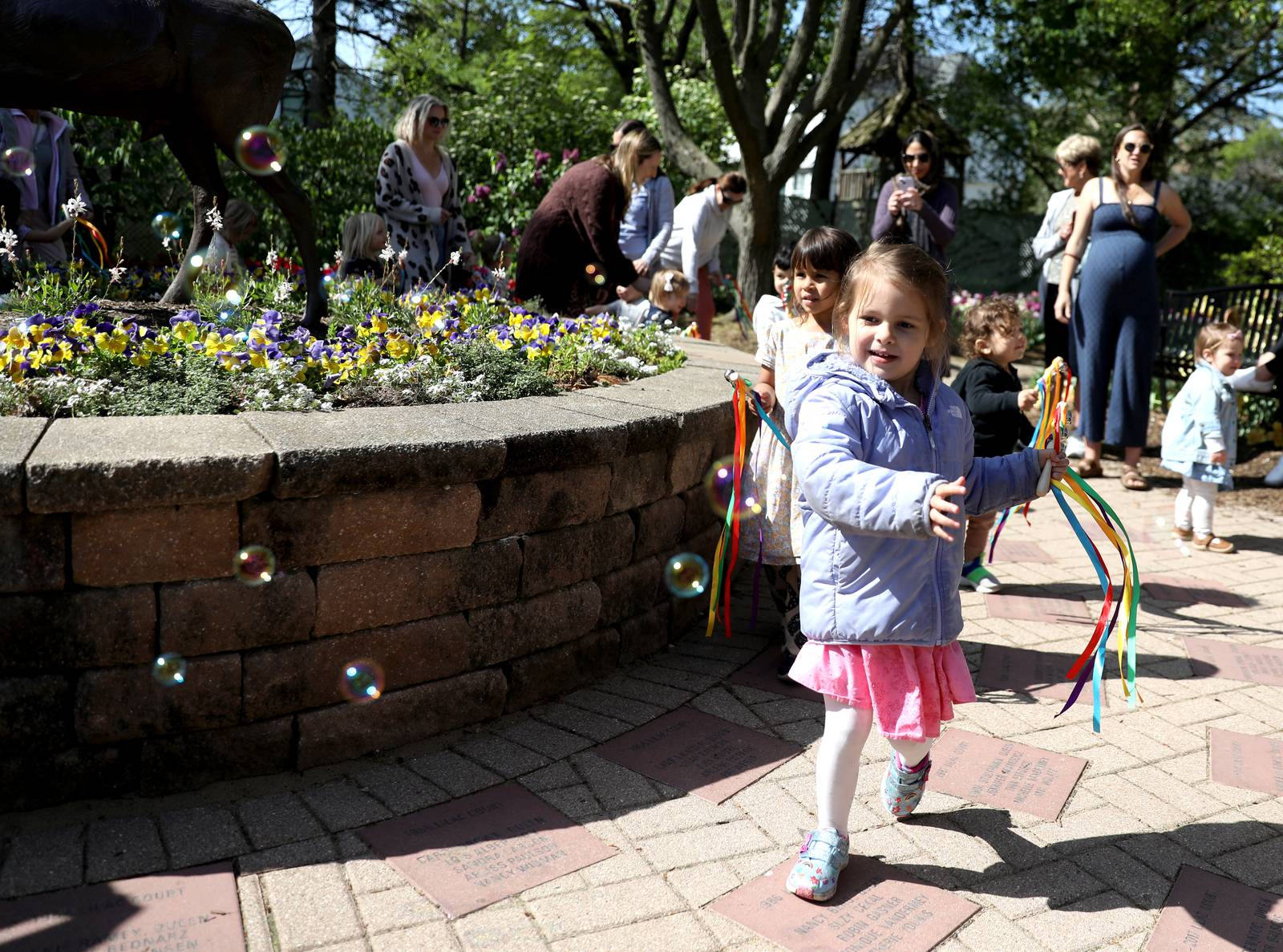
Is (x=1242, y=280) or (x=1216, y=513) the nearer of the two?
(x=1216, y=513)

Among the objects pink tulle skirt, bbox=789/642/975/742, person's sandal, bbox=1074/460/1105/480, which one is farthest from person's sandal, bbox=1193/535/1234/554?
pink tulle skirt, bbox=789/642/975/742

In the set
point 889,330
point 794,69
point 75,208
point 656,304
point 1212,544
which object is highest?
point 794,69

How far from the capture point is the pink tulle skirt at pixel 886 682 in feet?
8.43

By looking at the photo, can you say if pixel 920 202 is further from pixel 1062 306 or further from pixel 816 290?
pixel 816 290

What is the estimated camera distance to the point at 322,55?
15.0 meters

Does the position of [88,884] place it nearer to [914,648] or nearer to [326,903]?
[326,903]

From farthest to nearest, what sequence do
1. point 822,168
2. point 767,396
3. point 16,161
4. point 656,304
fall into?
point 822,168
point 656,304
point 16,161
point 767,396

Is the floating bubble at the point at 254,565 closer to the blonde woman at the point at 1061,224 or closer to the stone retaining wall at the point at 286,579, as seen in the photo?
the stone retaining wall at the point at 286,579

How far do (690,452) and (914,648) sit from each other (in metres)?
1.72

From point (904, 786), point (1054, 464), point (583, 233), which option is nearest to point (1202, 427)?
point (583, 233)

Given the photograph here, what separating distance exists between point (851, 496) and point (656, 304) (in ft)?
15.8

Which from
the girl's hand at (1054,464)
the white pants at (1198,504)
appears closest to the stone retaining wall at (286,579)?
the girl's hand at (1054,464)

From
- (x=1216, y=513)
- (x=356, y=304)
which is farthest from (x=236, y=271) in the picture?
(x=1216, y=513)

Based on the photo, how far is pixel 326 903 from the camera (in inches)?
96.9
